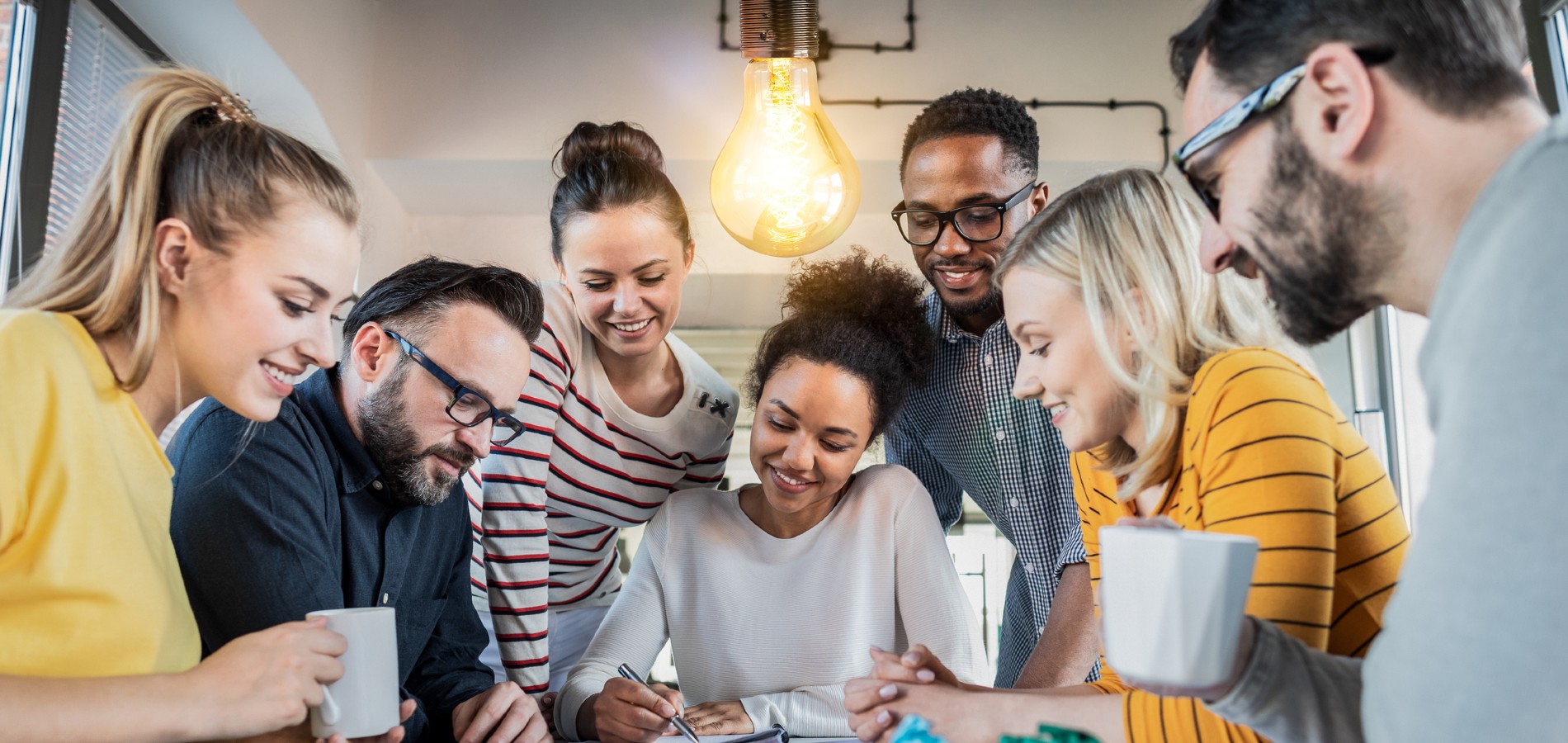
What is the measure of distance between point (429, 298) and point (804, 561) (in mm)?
794

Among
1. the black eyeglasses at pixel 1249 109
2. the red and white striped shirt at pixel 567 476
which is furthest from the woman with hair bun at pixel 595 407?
the black eyeglasses at pixel 1249 109

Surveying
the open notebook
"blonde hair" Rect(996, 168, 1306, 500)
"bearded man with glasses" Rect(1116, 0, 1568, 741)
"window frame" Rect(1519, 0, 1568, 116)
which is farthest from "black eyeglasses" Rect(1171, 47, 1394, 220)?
"window frame" Rect(1519, 0, 1568, 116)

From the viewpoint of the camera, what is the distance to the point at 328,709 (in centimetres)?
95

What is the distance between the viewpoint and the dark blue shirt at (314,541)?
1.22 meters

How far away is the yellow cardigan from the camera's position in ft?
3.14

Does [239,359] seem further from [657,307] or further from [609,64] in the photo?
[609,64]

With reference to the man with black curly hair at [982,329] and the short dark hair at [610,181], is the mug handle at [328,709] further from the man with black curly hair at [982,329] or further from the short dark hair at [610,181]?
the man with black curly hair at [982,329]

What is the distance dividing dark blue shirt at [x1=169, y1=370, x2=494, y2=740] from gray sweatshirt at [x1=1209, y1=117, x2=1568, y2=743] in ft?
3.67

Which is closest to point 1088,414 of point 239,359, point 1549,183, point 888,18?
point 1549,183

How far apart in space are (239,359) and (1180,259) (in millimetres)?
1004

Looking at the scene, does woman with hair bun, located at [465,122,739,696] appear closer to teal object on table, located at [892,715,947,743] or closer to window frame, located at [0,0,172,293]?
window frame, located at [0,0,172,293]

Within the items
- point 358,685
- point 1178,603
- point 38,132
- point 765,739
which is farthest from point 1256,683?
point 38,132

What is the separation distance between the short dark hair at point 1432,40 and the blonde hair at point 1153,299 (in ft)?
1.40

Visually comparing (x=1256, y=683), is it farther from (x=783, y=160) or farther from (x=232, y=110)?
(x=783, y=160)
